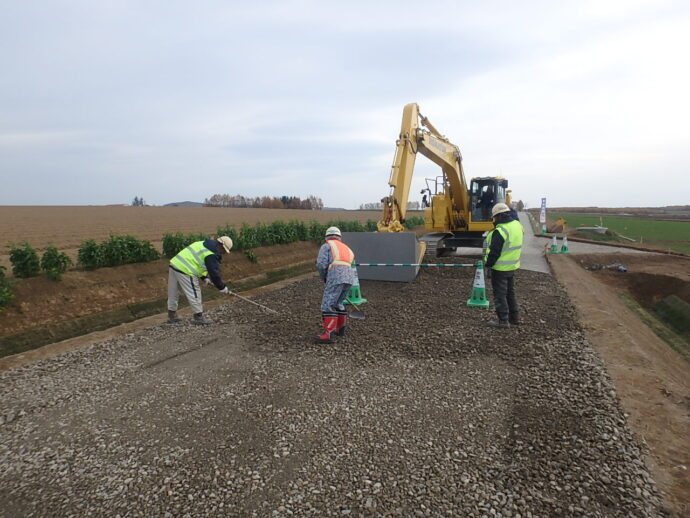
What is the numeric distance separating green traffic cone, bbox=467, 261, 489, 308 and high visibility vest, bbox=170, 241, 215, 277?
5.60 metres

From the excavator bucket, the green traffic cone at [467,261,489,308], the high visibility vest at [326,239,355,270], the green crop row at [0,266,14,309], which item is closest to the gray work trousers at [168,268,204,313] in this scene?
the high visibility vest at [326,239,355,270]

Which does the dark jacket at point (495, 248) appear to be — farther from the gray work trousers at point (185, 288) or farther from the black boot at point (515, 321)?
the gray work trousers at point (185, 288)

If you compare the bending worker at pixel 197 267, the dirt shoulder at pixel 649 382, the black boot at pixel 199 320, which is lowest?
the dirt shoulder at pixel 649 382

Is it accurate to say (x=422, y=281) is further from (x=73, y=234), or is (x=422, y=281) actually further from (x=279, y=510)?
(x=73, y=234)

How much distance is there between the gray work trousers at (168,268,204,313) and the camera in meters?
7.45

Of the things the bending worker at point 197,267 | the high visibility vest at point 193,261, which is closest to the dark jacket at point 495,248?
the bending worker at point 197,267

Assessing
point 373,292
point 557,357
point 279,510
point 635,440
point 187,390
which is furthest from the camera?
point 373,292

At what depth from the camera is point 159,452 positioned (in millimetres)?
3529

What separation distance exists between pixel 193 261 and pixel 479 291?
596 cm

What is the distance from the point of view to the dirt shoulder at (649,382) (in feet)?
10.3

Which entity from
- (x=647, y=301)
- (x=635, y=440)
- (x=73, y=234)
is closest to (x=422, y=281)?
(x=647, y=301)

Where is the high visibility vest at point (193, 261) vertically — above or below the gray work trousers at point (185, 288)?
above

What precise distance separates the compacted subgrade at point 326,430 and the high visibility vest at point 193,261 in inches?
56.0

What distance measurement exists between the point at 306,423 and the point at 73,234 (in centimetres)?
2386
